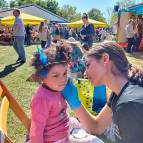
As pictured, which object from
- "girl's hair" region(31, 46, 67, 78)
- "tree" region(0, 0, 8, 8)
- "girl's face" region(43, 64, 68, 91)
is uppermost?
"girl's hair" region(31, 46, 67, 78)

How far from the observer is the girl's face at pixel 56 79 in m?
2.14

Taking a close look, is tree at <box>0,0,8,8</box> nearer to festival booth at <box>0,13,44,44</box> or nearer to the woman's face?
festival booth at <box>0,13,44,44</box>

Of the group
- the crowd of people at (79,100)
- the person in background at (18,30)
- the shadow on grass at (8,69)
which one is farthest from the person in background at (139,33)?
the crowd of people at (79,100)

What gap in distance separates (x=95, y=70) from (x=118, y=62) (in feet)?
0.51

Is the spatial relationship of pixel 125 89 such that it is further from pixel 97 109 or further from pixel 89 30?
pixel 89 30

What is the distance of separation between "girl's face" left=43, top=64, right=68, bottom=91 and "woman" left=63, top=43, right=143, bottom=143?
0.85ft

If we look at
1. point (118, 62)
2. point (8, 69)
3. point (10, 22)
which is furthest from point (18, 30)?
point (10, 22)

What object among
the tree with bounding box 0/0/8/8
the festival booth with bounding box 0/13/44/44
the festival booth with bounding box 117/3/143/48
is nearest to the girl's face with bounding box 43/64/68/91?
the festival booth with bounding box 117/3/143/48

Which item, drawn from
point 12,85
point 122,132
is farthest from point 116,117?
point 12,85

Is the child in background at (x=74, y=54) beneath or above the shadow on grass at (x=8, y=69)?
above

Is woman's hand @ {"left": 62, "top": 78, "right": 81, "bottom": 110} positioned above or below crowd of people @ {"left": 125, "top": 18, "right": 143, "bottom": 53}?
above

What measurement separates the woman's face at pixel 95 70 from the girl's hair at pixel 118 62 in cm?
3

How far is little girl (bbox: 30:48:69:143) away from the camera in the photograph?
2092 mm

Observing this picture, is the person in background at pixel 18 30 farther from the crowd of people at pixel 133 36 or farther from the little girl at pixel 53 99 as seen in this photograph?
the little girl at pixel 53 99
